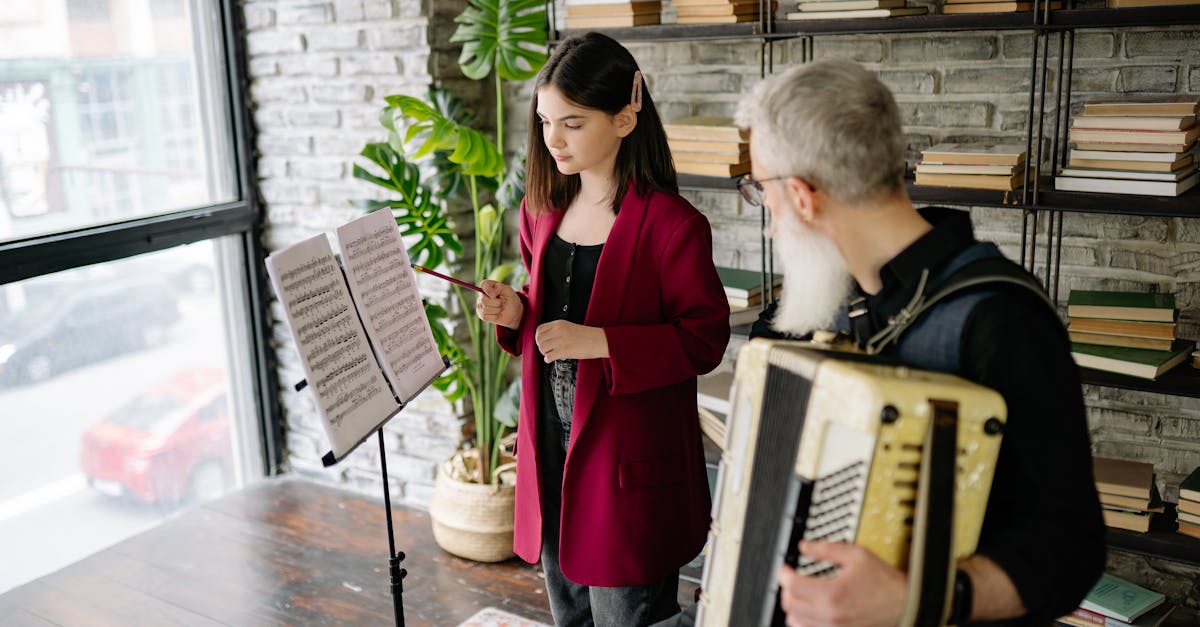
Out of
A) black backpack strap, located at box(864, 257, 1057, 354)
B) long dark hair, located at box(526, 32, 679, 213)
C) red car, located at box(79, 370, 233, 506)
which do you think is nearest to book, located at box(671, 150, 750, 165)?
long dark hair, located at box(526, 32, 679, 213)

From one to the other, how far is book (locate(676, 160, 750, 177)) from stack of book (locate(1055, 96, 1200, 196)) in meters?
0.76

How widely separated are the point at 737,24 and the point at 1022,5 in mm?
663

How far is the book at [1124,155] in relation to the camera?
2.15 meters

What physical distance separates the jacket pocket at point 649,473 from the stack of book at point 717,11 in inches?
46.9

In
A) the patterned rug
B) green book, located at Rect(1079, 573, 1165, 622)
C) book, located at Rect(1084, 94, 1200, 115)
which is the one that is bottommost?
the patterned rug

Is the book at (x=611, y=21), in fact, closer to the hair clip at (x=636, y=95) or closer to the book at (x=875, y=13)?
the book at (x=875, y=13)

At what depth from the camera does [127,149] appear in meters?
3.24

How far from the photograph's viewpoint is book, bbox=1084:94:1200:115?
7.07 feet

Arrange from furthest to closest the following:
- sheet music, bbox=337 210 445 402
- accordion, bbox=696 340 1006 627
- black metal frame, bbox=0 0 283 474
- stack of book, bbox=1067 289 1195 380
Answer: black metal frame, bbox=0 0 283 474 → stack of book, bbox=1067 289 1195 380 → sheet music, bbox=337 210 445 402 → accordion, bbox=696 340 1006 627

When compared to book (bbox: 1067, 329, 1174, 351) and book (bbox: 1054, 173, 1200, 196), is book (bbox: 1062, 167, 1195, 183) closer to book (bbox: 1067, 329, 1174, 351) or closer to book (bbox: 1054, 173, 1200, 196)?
book (bbox: 1054, 173, 1200, 196)

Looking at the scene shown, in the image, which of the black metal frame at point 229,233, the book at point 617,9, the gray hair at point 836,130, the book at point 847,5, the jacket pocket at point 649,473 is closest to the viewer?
the gray hair at point 836,130

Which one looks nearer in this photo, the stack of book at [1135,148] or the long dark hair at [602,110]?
the long dark hair at [602,110]

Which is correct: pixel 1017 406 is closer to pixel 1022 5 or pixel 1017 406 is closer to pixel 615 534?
pixel 615 534

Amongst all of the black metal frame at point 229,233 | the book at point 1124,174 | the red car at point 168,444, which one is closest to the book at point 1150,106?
the book at point 1124,174
